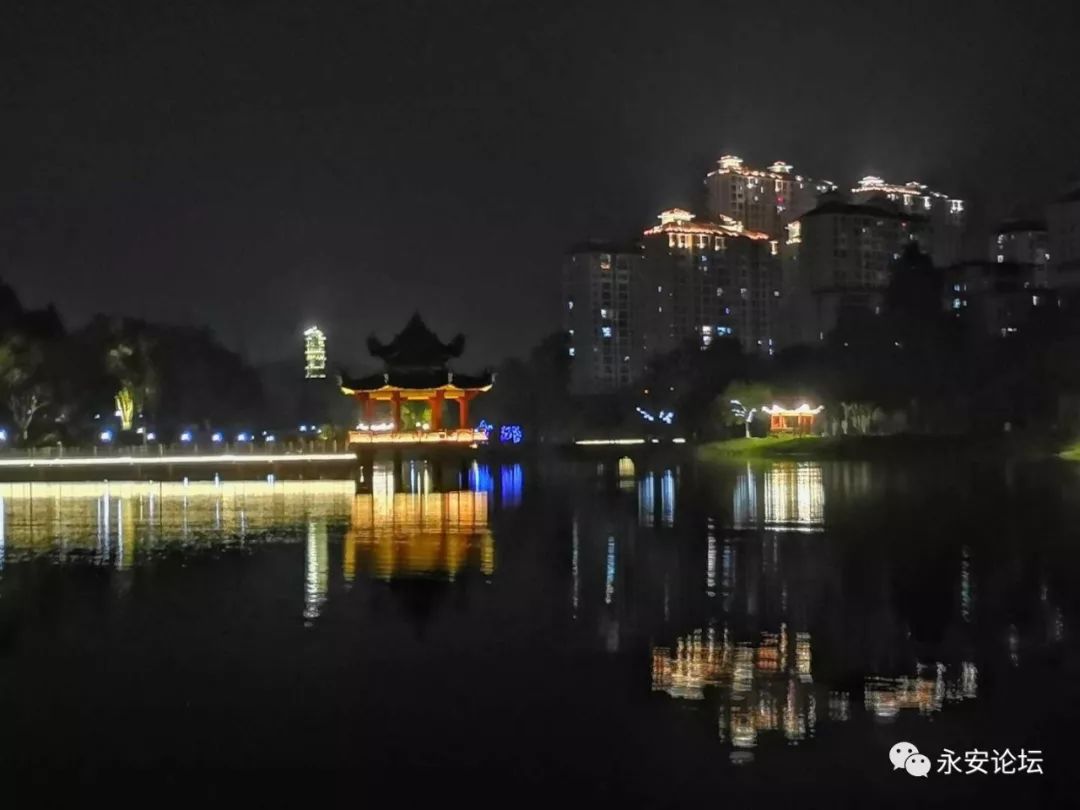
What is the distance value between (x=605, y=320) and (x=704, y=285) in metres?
10.5

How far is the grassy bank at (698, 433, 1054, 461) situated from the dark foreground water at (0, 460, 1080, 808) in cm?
3077

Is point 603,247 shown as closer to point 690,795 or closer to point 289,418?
point 289,418

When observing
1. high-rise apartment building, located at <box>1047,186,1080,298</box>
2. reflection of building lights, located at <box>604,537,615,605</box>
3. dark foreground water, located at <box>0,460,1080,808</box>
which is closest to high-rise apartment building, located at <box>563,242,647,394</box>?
high-rise apartment building, located at <box>1047,186,1080,298</box>

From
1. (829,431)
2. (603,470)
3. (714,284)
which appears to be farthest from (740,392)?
(714,284)

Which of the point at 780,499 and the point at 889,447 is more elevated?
the point at 889,447

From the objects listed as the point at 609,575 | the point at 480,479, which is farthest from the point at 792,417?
the point at 609,575

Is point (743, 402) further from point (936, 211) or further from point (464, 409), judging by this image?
point (936, 211)

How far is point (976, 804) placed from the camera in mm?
7438

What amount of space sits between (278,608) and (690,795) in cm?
842

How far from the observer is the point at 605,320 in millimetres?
115125

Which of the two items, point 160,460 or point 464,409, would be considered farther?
point 464,409

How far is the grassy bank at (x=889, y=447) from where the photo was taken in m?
52.4

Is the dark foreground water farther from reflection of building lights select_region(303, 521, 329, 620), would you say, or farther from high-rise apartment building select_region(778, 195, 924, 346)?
high-rise apartment building select_region(778, 195, 924, 346)

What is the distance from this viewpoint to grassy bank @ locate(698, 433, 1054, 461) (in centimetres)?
5241
